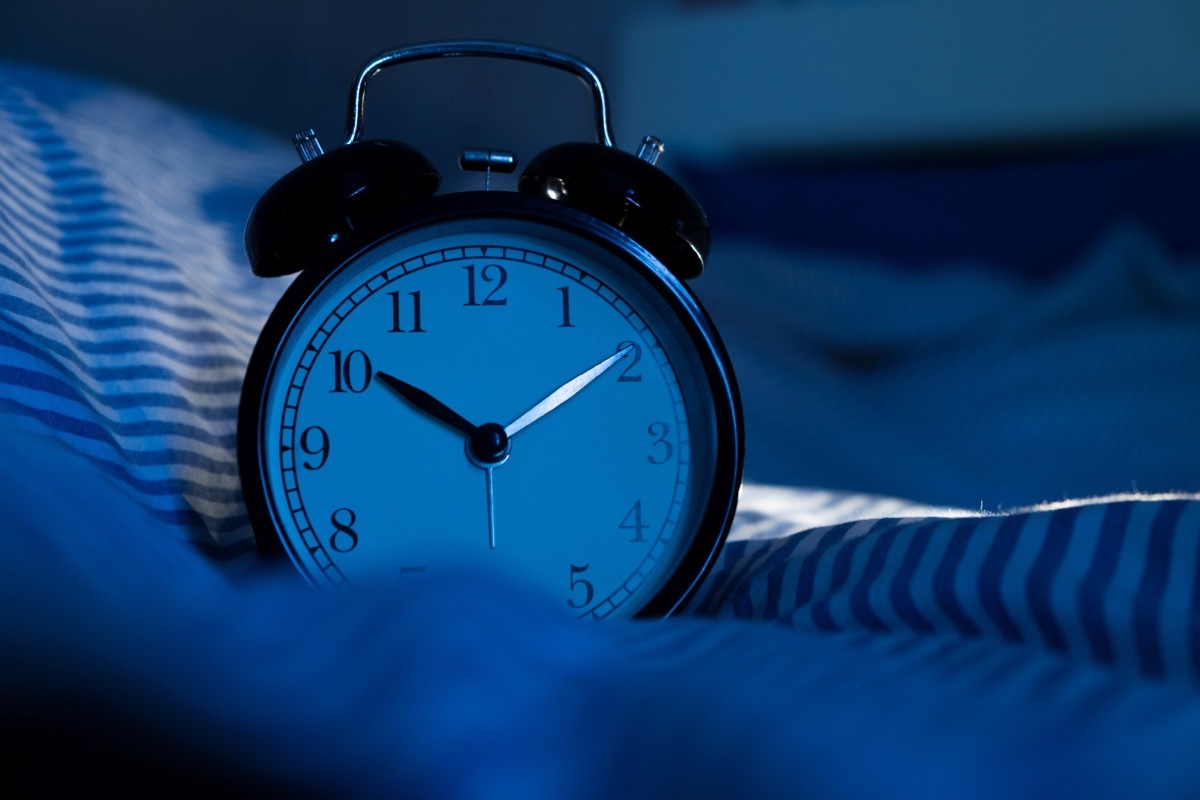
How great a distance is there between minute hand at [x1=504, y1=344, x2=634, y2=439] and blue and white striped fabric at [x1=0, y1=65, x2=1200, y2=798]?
5.5 inches

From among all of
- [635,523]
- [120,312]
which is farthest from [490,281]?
[120,312]

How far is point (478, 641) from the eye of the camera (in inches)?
14.1

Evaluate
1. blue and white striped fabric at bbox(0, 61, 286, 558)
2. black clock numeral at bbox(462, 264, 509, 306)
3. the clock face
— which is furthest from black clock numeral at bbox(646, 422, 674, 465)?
blue and white striped fabric at bbox(0, 61, 286, 558)

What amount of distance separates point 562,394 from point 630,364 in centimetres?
5

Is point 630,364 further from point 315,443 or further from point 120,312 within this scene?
point 120,312

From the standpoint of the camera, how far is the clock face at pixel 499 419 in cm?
58

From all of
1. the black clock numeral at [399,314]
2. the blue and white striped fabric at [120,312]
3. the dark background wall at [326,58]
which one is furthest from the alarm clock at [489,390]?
the dark background wall at [326,58]

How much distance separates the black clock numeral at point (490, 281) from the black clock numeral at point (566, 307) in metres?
0.03

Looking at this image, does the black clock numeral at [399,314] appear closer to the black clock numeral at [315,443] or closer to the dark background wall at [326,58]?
the black clock numeral at [315,443]

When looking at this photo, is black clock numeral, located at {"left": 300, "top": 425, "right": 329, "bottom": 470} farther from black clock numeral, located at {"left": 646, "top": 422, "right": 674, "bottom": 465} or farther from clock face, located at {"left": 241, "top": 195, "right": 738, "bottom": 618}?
black clock numeral, located at {"left": 646, "top": 422, "right": 674, "bottom": 465}

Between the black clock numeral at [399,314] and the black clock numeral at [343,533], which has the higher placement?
the black clock numeral at [399,314]

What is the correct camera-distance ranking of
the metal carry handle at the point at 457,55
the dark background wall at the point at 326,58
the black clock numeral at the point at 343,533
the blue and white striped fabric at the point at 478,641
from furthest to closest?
the dark background wall at the point at 326,58
the metal carry handle at the point at 457,55
the black clock numeral at the point at 343,533
the blue and white striped fabric at the point at 478,641

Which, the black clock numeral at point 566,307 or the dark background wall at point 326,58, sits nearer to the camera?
the black clock numeral at point 566,307

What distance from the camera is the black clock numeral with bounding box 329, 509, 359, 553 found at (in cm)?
58
